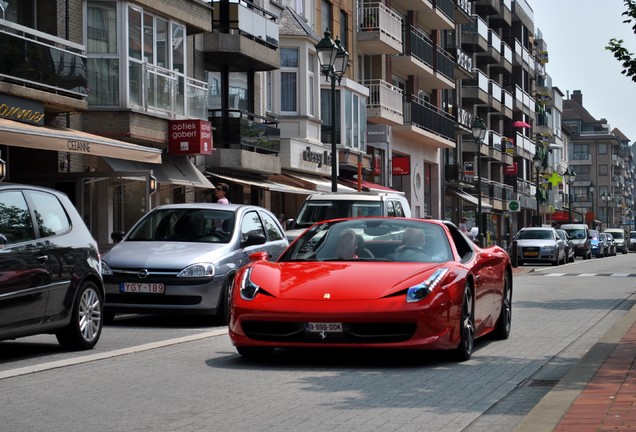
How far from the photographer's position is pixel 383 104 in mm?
49594

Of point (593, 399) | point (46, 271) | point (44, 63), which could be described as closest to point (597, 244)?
point (44, 63)

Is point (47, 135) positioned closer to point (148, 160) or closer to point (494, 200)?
point (148, 160)

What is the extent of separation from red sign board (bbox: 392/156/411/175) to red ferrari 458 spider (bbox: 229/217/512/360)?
131 feet

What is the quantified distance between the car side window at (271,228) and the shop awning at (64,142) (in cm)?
417

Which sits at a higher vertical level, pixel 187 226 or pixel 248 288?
pixel 187 226

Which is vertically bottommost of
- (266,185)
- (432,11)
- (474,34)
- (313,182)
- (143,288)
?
(143,288)

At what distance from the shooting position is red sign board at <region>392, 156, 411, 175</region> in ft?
171

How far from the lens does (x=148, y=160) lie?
2402 centimetres

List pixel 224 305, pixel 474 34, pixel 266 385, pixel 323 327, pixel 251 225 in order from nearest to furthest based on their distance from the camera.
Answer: pixel 266 385
pixel 323 327
pixel 224 305
pixel 251 225
pixel 474 34

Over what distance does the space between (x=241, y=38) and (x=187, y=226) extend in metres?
18.6

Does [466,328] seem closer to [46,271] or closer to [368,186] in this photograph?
[46,271]

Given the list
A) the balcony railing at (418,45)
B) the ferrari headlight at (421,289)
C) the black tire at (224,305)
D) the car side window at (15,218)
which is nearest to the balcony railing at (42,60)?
the black tire at (224,305)

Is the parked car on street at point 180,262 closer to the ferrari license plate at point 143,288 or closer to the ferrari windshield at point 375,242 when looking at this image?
the ferrari license plate at point 143,288

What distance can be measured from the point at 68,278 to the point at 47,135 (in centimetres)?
905
